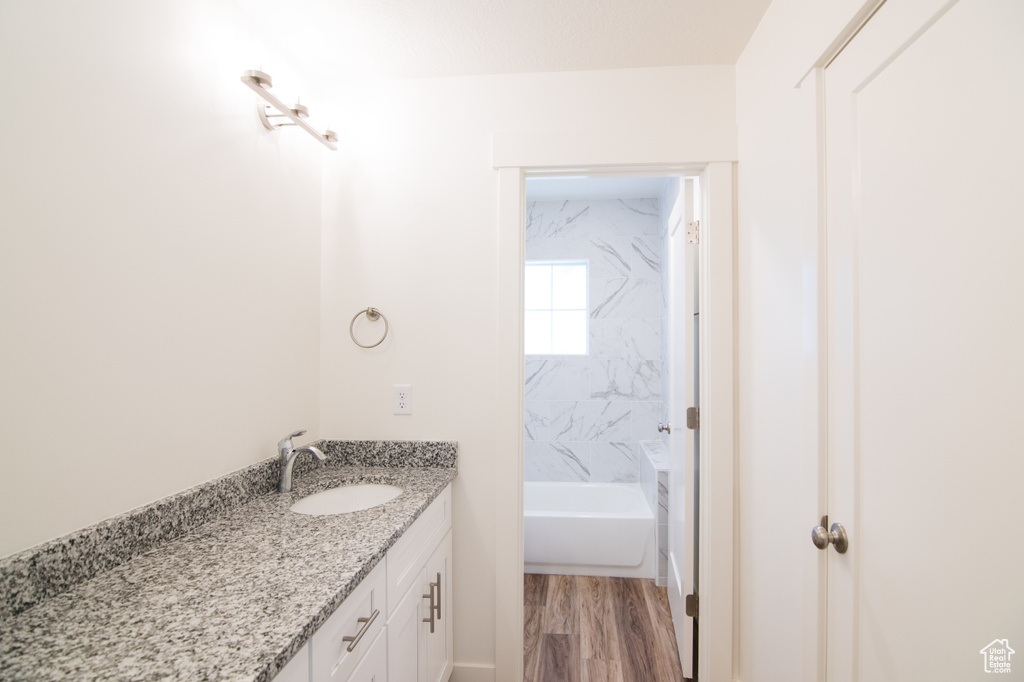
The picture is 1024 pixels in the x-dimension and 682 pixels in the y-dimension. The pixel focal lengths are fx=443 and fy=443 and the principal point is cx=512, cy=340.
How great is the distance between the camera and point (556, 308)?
3.54 m

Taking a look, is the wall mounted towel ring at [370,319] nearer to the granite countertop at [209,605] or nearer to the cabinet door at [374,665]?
the granite countertop at [209,605]

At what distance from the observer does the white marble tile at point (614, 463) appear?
11.0ft

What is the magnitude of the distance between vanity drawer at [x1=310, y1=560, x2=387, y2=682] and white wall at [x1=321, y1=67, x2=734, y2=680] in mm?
692

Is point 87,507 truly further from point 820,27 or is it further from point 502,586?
point 820,27

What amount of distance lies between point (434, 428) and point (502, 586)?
2.13 ft

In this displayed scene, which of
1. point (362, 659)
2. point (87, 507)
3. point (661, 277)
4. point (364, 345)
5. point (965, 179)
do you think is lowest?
point (362, 659)

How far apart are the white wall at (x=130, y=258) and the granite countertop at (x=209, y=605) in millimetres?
155

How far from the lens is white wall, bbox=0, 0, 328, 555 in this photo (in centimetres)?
81

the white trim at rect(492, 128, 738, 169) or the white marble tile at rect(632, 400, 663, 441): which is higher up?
the white trim at rect(492, 128, 738, 169)

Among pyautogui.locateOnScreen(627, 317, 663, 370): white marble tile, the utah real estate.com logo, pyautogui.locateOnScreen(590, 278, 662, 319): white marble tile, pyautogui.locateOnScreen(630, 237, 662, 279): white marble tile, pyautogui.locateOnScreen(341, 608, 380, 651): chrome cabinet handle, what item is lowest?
pyautogui.locateOnScreen(341, 608, 380, 651): chrome cabinet handle

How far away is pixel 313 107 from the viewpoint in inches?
69.0

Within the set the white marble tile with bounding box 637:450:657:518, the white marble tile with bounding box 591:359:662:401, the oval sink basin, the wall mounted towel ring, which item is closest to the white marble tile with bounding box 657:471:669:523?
the white marble tile with bounding box 637:450:657:518

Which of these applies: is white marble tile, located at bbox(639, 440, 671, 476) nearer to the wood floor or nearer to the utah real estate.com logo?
the wood floor

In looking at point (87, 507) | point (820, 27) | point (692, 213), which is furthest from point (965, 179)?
point (87, 507)
